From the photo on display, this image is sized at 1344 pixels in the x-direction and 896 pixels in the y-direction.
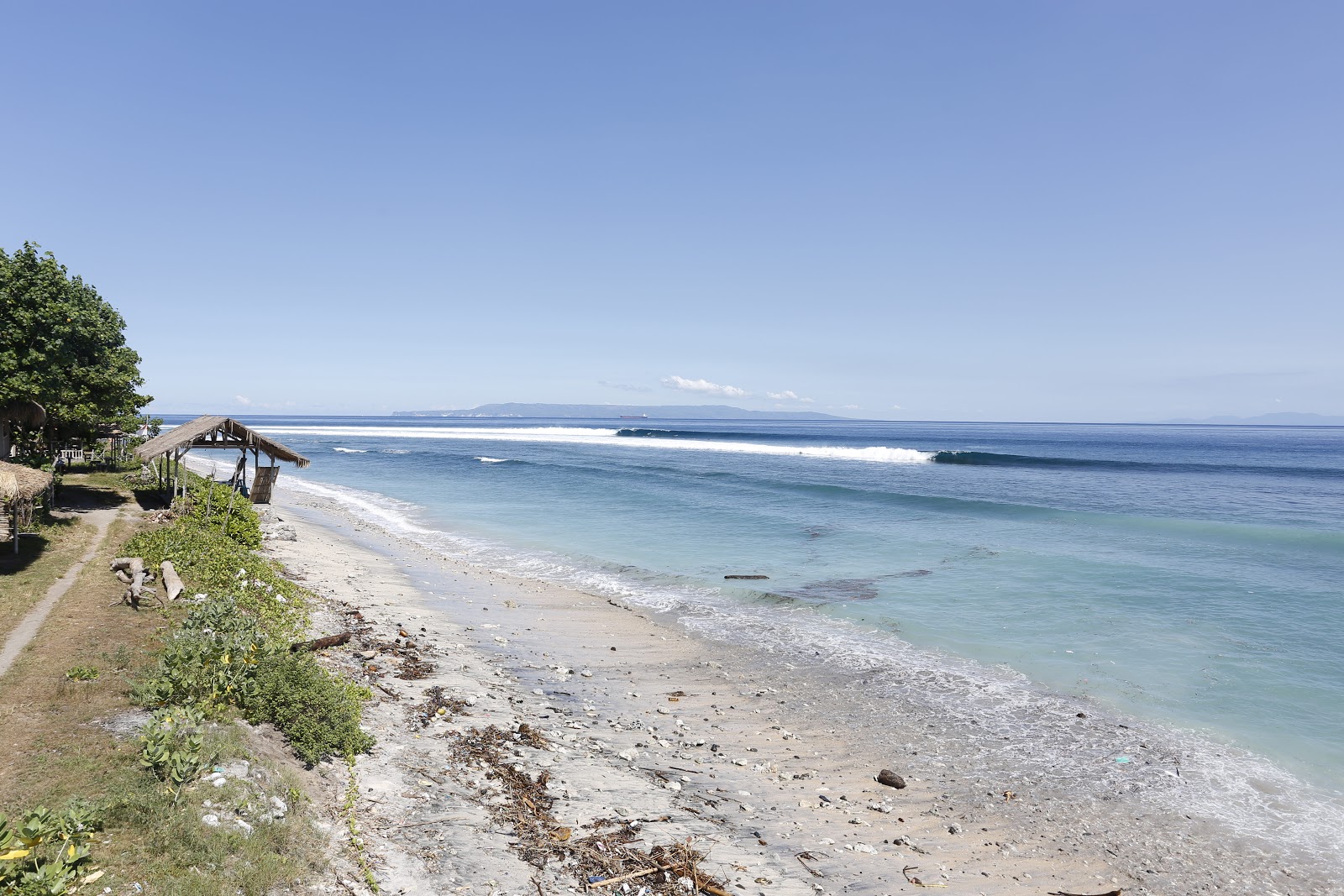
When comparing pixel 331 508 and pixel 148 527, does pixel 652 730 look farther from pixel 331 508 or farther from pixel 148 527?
pixel 331 508

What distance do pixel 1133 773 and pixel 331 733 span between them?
10.3 meters

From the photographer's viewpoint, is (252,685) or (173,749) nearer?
(173,749)

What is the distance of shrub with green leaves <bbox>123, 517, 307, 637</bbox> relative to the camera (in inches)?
493

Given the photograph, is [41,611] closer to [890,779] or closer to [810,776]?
[810,776]

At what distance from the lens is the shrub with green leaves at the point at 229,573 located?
12.5 meters

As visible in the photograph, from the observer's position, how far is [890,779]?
8.67m

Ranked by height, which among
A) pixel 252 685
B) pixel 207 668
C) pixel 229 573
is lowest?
pixel 229 573

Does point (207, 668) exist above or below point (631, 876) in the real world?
above

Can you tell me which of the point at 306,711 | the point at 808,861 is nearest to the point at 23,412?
the point at 306,711

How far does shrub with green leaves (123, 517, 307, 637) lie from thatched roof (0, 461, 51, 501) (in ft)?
6.76

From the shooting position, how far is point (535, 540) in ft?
82.7

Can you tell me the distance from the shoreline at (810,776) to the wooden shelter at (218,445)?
1034 centimetres

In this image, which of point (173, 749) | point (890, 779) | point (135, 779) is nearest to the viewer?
point (135, 779)

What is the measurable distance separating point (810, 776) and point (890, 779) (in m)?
1.01
